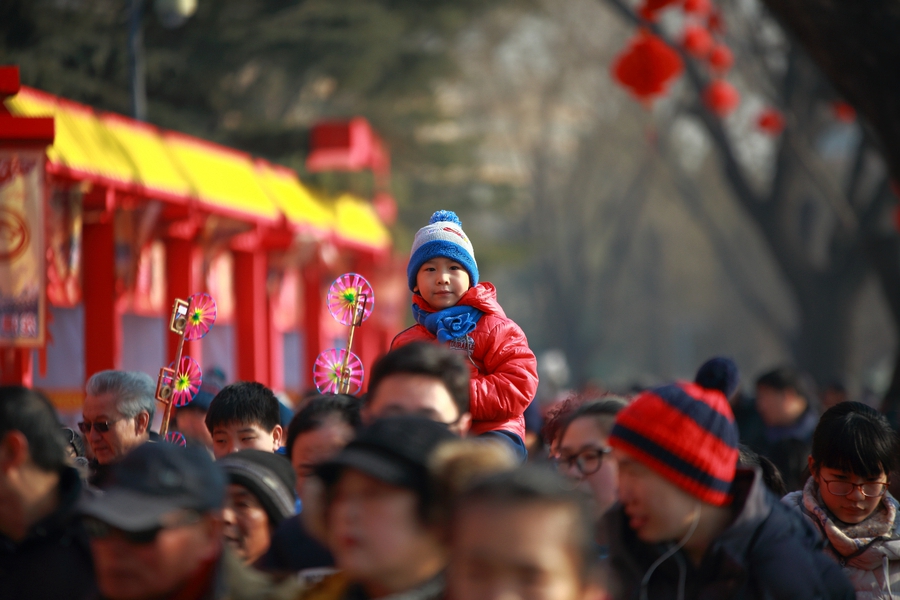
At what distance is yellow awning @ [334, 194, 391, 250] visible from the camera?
1783 centimetres

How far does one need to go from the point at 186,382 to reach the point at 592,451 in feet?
8.82

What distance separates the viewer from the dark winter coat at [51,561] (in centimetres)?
315

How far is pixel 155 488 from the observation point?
2760 mm

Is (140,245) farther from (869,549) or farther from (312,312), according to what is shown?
(869,549)

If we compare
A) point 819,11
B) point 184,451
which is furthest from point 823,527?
point 819,11

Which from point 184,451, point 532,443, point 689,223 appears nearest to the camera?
point 184,451

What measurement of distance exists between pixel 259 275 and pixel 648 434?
1310 centimetres

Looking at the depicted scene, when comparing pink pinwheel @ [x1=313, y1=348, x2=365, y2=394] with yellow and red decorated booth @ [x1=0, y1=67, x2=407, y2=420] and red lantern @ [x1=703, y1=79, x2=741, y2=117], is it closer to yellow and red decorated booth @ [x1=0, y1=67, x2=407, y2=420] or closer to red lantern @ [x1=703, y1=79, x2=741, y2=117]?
yellow and red decorated booth @ [x1=0, y1=67, x2=407, y2=420]

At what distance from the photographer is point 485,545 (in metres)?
2.40

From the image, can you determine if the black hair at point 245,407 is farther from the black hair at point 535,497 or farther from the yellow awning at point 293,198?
the yellow awning at point 293,198

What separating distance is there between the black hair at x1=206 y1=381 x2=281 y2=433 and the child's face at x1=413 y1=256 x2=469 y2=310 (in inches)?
32.6

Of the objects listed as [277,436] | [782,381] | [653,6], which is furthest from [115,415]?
[653,6]

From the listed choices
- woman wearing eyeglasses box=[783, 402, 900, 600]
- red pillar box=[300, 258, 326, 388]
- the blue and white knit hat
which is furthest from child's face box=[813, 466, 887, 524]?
red pillar box=[300, 258, 326, 388]

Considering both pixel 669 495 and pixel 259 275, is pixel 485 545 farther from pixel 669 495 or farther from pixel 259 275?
pixel 259 275
